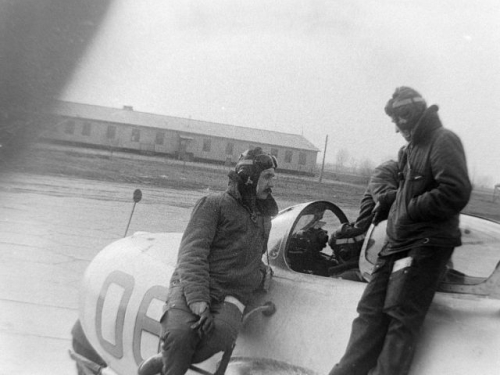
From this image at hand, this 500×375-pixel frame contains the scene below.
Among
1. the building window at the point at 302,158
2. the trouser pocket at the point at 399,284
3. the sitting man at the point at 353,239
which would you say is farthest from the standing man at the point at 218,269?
the building window at the point at 302,158

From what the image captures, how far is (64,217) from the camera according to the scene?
496 inches

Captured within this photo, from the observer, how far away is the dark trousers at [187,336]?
2748mm

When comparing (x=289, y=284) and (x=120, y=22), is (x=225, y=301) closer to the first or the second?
(x=289, y=284)

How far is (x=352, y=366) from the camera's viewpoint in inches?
93.6

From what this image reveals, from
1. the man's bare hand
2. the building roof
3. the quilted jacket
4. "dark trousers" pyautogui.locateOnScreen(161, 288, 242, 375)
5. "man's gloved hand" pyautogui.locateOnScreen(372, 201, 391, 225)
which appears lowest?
"dark trousers" pyautogui.locateOnScreen(161, 288, 242, 375)

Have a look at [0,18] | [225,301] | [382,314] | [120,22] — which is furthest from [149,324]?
[0,18]

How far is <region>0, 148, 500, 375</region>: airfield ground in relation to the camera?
535cm

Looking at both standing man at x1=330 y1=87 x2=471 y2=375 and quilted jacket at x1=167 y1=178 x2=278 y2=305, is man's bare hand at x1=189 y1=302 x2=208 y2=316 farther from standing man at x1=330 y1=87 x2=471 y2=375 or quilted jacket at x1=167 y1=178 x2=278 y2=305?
standing man at x1=330 y1=87 x2=471 y2=375

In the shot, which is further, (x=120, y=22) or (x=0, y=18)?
(x=0, y=18)

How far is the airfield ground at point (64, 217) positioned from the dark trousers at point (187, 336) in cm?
231

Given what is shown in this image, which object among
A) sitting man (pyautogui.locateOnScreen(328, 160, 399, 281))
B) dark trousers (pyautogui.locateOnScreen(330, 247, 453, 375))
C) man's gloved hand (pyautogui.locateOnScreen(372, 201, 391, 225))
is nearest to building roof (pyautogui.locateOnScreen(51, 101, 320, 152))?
sitting man (pyautogui.locateOnScreen(328, 160, 399, 281))

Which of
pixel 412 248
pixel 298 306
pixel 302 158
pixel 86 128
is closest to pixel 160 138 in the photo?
pixel 86 128

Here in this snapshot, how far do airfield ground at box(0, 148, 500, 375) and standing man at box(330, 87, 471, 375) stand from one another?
9.99ft

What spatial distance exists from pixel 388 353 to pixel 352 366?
175 millimetres
